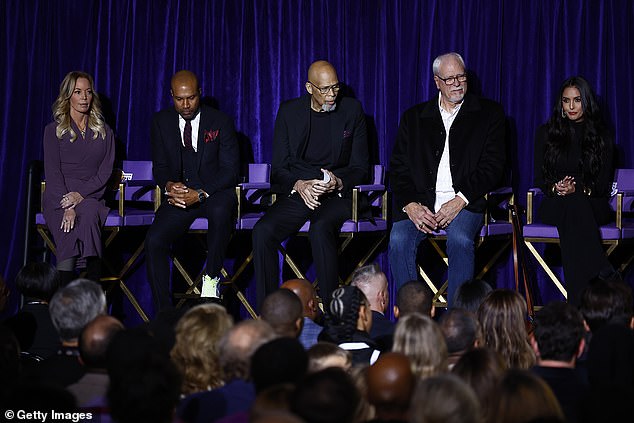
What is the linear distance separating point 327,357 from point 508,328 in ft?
3.34

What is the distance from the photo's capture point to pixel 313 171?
6.50 meters

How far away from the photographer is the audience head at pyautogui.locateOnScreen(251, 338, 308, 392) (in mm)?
2926

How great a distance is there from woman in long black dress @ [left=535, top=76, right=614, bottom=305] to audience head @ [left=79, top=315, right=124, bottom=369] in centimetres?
323

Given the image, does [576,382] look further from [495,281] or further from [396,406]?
[495,281]

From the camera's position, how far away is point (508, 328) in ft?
13.0

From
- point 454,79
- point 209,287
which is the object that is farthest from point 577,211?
point 209,287

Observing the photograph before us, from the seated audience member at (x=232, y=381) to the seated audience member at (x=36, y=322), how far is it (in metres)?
1.36

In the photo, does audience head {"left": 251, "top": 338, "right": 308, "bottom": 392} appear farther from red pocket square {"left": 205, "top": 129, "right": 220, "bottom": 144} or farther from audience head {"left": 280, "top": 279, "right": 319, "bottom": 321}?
red pocket square {"left": 205, "top": 129, "right": 220, "bottom": 144}

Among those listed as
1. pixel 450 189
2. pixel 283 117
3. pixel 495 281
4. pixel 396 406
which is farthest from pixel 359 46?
pixel 396 406

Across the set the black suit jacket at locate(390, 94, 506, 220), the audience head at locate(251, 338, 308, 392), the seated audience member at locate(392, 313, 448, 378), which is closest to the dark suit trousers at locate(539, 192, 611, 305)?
the black suit jacket at locate(390, 94, 506, 220)

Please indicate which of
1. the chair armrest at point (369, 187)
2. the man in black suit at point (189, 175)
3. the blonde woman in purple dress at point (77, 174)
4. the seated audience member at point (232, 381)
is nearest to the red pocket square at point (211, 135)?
the man in black suit at point (189, 175)

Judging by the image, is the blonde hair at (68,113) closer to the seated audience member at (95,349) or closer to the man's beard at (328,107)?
the man's beard at (328,107)

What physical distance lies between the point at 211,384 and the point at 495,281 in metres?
3.90

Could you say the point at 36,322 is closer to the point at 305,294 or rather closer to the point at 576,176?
the point at 305,294
